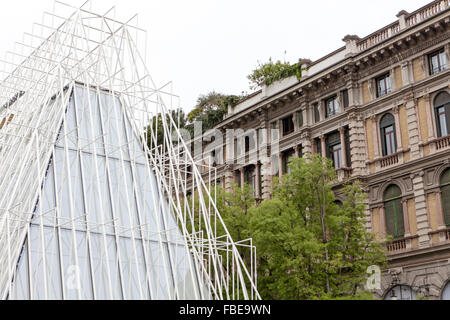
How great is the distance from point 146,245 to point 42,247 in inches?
185

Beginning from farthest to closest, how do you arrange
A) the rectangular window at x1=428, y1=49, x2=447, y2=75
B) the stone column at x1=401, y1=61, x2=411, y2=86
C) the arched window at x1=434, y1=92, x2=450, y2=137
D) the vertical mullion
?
the stone column at x1=401, y1=61, x2=411, y2=86 → the rectangular window at x1=428, y1=49, x2=447, y2=75 → the arched window at x1=434, y1=92, x2=450, y2=137 → the vertical mullion

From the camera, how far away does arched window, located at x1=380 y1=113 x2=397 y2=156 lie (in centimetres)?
3750

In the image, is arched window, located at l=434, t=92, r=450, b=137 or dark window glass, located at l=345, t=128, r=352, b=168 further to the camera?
dark window glass, located at l=345, t=128, r=352, b=168

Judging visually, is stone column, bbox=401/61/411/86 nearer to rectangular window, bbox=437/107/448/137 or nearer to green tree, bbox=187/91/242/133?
rectangular window, bbox=437/107/448/137

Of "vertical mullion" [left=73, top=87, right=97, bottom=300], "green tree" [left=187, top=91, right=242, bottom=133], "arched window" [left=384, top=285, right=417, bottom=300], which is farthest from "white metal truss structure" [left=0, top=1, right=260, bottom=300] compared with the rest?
"green tree" [left=187, top=91, right=242, bottom=133]

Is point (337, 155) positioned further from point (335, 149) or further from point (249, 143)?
point (249, 143)

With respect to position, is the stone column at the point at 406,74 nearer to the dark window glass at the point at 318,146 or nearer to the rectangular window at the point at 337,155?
the rectangular window at the point at 337,155

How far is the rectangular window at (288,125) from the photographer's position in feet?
146

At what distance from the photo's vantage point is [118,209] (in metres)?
26.9

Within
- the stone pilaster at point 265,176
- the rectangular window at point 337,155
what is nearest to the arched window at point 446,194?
the rectangular window at point 337,155

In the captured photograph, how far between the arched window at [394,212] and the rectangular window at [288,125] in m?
9.79

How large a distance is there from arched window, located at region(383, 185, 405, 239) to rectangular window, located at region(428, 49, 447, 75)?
697 cm

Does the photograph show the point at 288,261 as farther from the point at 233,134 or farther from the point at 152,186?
the point at 233,134
